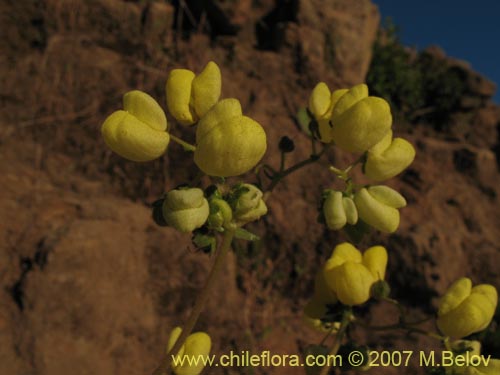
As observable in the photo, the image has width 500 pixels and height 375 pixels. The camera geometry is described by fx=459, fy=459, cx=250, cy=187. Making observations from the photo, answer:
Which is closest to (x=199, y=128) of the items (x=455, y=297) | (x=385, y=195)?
(x=385, y=195)

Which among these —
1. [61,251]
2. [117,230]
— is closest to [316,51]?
[117,230]

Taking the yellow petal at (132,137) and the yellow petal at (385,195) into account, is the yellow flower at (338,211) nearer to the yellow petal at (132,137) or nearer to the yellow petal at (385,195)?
the yellow petal at (385,195)

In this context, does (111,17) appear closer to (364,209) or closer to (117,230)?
(117,230)

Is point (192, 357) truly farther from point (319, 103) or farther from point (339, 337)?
point (319, 103)

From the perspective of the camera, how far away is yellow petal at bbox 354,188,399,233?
74 cm

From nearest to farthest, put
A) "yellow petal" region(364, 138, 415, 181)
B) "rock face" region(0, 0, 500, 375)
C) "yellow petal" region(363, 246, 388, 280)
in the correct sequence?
"yellow petal" region(364, 138, 415, 181), "yellow petal" region(363, 246, 388, 280), "rock face" region(0, 0, 500, 375)

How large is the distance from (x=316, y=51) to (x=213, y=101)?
2.24 m

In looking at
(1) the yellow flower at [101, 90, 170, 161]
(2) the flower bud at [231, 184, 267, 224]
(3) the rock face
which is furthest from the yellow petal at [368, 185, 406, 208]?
(3) the rock face

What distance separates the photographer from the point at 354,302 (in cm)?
90

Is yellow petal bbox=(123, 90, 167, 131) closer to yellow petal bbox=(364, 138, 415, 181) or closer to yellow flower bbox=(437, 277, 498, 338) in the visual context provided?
yellow petal bbox=(364, 138, 415, 181)

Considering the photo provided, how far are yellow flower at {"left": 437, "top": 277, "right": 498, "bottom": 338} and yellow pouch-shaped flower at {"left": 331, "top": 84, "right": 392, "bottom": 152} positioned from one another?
37 cm

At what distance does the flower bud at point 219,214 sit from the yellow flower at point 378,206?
245 mm

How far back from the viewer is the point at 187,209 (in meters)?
0.59

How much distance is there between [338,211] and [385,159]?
14 cm
